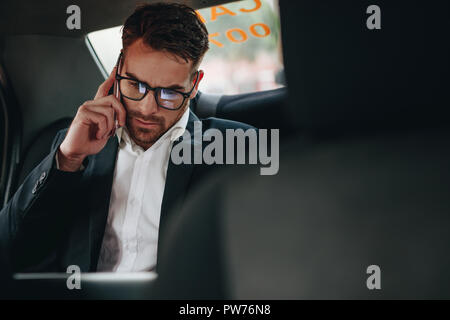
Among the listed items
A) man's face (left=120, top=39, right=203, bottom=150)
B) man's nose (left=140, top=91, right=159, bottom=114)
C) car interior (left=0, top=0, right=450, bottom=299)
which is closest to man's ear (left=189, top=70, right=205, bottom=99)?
man's face (left=120, top=39, right=203, bottom=150)

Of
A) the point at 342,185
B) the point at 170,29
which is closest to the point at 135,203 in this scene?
the point at 170,29

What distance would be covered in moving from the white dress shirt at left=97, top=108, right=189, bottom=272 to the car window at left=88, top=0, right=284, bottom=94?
157 mm

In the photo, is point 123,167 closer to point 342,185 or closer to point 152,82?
point 152,82

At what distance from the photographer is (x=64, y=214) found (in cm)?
128

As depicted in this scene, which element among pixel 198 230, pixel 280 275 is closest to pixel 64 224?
pixel 198 230

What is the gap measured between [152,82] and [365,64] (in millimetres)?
613

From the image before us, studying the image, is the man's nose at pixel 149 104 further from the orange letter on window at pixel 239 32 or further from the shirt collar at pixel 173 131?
the orange letter on window at pixel 239 32

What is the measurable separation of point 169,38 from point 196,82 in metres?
0.14

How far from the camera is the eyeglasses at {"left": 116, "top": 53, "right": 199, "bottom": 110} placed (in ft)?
4.15

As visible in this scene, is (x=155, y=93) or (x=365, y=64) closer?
(x=365, y=64)

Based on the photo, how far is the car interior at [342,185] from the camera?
859 millimetres

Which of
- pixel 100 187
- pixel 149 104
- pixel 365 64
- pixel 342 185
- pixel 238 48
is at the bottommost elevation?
pixel 342 185

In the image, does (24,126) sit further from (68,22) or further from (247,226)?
(247,226)

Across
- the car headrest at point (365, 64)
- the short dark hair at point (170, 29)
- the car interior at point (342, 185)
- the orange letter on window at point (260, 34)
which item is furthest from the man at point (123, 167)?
the car headrest at point (365, 64)
